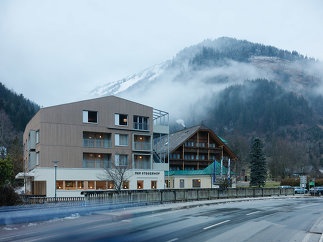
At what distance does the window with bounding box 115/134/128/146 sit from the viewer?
53.3 m

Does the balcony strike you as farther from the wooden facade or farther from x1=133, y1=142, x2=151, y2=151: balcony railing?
the wooden facade

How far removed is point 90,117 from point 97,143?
3892mm

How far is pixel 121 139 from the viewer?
177ft

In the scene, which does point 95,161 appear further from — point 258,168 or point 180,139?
point 258,168

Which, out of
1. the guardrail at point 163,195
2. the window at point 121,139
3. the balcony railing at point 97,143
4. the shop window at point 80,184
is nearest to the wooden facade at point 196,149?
the window at point 121,139

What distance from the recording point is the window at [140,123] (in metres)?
55.1

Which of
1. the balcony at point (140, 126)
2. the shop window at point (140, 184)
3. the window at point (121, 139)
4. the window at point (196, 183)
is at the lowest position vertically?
the window at point (196, 183)

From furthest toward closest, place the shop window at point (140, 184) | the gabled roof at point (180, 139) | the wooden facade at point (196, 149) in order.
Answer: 1. the wooden facade at point (196, 149)
2. the gabled roof at point (180, 139)
3. the shop window at point (140, 184)

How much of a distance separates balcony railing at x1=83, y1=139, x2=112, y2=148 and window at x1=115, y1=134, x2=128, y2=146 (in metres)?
1.17

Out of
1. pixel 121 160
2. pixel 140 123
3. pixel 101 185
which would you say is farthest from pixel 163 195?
pixel 140 123

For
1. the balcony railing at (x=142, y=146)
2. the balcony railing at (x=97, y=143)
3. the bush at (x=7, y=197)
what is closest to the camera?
the bush at (x=7, y=197)

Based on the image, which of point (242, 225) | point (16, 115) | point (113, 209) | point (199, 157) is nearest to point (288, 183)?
point (199, 157)

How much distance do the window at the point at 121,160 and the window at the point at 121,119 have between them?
4846mm

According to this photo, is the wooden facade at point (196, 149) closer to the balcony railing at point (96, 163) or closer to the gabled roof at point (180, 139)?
the gabled roof at point (180, 139)
